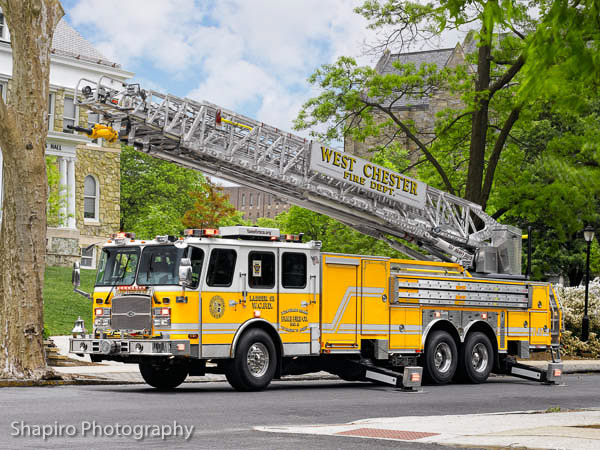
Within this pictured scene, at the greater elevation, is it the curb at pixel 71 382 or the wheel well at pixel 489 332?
the wheel well at pixel 489 332

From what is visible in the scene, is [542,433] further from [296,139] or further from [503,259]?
[503,259]

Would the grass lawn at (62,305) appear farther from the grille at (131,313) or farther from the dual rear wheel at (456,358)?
the dual rear wheel at (456,358)

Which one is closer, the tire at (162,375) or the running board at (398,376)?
the tire at (162,375)

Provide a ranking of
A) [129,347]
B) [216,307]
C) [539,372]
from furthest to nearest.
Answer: [539,372] < [216,307] < [129,347]

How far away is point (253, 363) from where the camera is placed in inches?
659

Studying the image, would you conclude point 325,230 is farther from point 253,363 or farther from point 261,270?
point 253,363

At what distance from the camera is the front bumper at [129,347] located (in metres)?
15.8

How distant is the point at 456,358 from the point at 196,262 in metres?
6.79

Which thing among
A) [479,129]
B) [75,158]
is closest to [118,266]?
[479,129]

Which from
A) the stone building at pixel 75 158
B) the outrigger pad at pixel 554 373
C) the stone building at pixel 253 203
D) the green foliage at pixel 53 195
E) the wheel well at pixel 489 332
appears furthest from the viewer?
the stone building at pixel 253 203

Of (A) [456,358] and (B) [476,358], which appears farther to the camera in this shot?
(B) [476,358]

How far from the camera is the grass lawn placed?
30.3 m

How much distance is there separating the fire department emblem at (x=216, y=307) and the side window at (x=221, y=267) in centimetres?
25

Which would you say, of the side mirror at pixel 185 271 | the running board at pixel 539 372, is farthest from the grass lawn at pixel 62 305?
the running board at pixel 539 372
